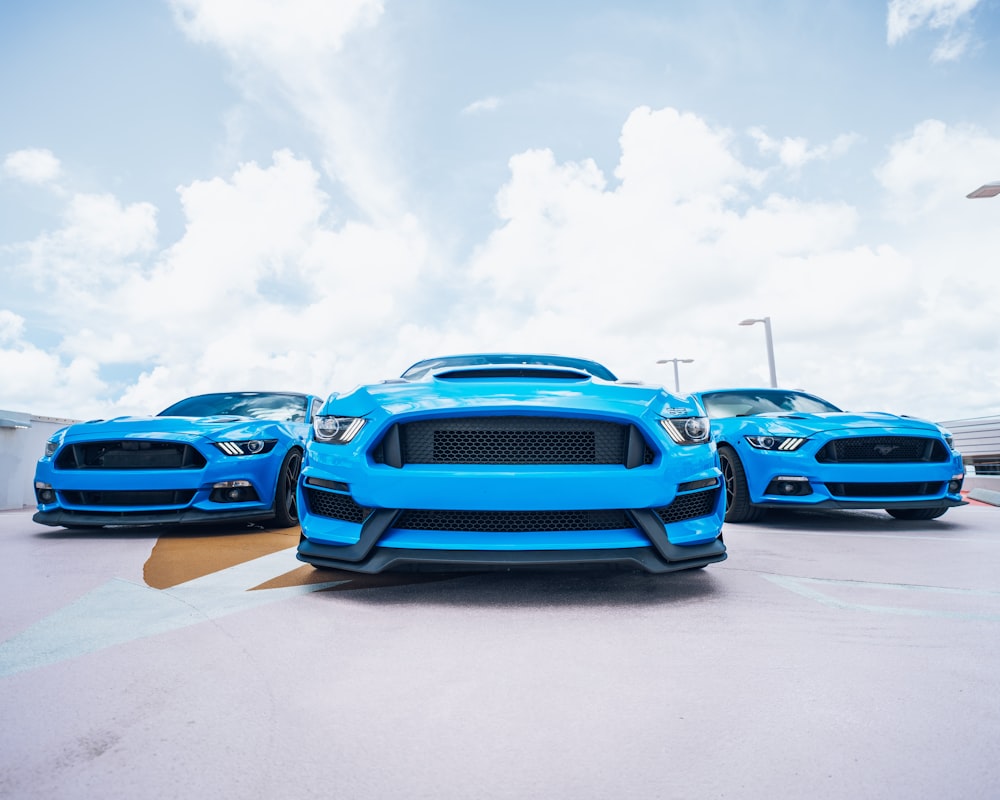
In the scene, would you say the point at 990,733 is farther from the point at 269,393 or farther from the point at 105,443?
the point at 269,393

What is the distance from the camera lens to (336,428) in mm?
3035

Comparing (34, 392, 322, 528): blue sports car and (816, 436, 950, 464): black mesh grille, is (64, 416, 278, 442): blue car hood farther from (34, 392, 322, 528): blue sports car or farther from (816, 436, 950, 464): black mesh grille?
(816, 436, 950, 464): black mesh grille

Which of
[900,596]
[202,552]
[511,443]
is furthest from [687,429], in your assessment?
[202,552]

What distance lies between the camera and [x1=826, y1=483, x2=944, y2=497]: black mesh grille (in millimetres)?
5340

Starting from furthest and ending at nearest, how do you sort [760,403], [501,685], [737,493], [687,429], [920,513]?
[760,403]
[920,513]
[737,493]
[687,429]
[501,685]

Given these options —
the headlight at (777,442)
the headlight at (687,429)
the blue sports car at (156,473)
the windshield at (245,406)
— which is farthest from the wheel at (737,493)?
the windshield at (245,406)

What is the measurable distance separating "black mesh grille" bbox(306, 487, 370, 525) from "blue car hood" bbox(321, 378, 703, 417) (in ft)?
1.21

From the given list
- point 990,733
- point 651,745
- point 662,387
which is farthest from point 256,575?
point 990,733

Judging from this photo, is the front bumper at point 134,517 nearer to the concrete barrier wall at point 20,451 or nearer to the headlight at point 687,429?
the headlight at point 687,429

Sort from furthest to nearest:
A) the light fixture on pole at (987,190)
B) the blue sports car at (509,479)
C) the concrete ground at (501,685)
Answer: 1. the light fixture on pole at (987,190)
2. the blue sports car at (509,479)
3. the concrete ground at (501,685)

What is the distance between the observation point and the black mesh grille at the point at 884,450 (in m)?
5.38

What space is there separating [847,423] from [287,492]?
183 inches

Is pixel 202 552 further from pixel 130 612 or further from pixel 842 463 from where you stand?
pixel 842 463

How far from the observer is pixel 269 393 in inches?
261
